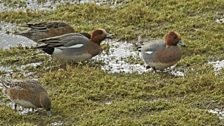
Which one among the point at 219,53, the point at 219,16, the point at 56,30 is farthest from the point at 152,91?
the point at 219,16

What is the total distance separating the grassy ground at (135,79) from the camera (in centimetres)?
794

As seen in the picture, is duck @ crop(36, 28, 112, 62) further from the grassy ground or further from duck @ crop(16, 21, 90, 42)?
duck @ crop(16, 21, 90, 42)

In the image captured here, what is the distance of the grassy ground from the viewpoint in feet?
26.1

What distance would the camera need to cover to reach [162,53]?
31.2 ft

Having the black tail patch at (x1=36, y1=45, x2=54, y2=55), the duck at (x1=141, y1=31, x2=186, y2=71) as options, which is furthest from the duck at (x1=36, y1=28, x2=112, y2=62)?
the duck at (x1=141, y1=31, x2=186, y2=71)

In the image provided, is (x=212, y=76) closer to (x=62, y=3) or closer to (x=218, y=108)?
(x=218, y=108)

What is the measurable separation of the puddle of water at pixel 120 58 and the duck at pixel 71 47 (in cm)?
22

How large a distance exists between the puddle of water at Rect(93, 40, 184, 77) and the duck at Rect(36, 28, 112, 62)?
22cm

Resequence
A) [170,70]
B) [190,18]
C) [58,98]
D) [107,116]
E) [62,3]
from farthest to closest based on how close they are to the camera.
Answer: [62,3] → [190,18] → [170,70] → [58,98] → [107,116]

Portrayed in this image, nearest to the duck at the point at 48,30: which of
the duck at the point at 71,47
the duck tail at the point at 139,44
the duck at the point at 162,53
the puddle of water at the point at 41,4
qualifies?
the duck at the point at 71,47

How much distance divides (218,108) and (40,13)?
16.8ft

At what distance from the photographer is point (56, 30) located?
1076 centimetres

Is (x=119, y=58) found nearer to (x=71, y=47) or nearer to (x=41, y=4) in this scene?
(x=71, y=47)

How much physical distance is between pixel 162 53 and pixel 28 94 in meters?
2.20
